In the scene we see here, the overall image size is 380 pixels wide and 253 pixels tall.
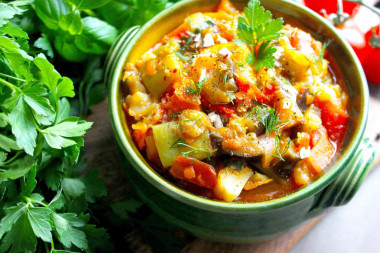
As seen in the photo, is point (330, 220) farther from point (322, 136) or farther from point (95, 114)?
point (95, 114)

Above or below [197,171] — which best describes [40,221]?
below

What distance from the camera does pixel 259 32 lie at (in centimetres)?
233

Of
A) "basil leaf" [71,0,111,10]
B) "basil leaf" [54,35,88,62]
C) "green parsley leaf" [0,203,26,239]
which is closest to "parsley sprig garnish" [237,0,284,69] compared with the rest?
"basil leaf" [71,0,111,10]

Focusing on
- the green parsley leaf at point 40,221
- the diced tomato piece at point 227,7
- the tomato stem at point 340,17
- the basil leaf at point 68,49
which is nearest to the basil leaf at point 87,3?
the basil leaf at point 68,49

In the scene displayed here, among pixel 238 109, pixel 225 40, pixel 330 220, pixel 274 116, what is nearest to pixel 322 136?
pixel 274 116

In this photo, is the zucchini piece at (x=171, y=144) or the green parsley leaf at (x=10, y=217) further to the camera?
the zucchini piece at (x=171, y=144)

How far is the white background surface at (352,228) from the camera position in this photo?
3.08 m

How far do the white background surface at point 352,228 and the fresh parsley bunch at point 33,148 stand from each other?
1.49 metres

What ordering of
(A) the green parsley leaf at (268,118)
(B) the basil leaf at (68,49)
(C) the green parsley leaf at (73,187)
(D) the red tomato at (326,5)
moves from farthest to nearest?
(D) the red tomato at (326,5) < (B) the basil leaf at (68,49) < (C) the green parsley leaf at (73,187) < (A) the green parsley leaf at (268,118)

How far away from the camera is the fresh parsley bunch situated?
6.63 feet

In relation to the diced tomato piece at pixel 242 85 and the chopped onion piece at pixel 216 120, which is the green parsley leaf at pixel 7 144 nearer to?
the chopped onion piece at pixel 216 120

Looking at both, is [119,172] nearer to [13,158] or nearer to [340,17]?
[13,158]

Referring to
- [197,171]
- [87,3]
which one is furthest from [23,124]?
[87,3]

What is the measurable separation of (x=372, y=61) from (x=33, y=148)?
100 inches
